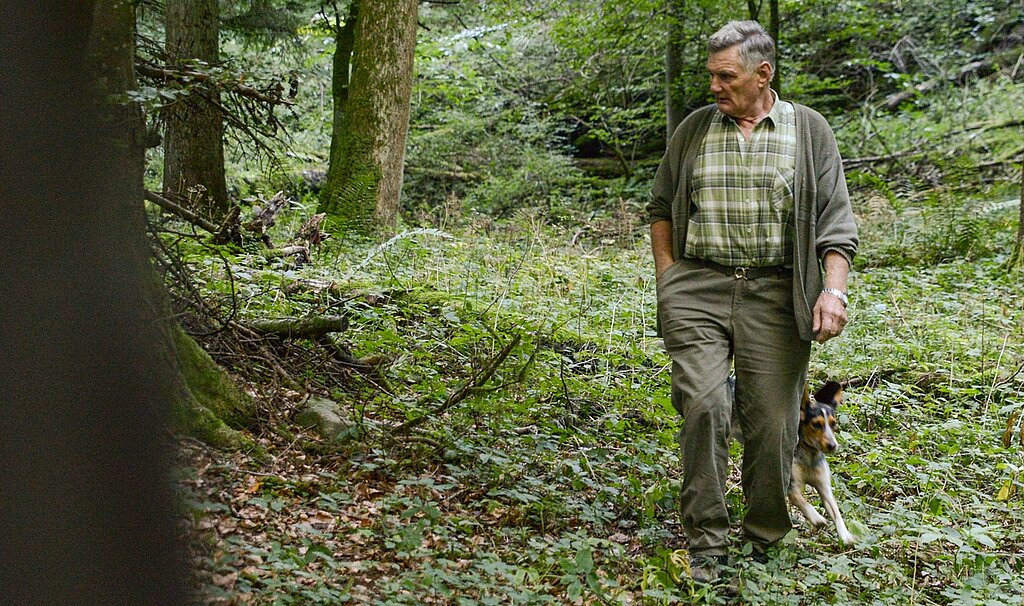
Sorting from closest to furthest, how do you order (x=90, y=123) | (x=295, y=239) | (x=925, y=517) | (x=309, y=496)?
(x=90, y=123) < (x=309, y=496) < (x=925, y=517) < (x=295, y=239)

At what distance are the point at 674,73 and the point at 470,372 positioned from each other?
37.4 ft

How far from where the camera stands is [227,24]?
41.9 feet

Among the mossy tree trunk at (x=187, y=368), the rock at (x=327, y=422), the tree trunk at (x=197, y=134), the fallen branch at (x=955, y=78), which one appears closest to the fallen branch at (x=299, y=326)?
the rock at (x=327, y=422)

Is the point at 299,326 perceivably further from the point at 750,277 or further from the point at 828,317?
the point at 828,317

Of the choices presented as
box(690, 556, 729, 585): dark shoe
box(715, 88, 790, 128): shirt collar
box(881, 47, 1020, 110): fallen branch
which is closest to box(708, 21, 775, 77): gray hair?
box(715, 88, 790, 128): shirt collar

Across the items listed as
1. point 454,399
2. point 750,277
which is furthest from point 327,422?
point 750,277

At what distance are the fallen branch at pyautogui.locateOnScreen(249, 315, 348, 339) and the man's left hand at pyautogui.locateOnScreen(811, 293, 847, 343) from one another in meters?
3.10

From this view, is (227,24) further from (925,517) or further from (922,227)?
(925,517)

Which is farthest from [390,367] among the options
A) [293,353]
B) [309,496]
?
[309,496]

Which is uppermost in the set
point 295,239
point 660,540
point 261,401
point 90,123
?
point 90,123

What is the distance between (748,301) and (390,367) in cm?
269

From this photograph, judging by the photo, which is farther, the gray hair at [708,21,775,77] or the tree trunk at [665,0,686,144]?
the tree trunk at [665,0,686,144]

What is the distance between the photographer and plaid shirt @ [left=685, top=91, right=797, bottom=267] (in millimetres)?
4469

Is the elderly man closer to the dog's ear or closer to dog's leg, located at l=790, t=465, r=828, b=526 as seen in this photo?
dog's leg, located at l=790, t=465, r=828, b=526
